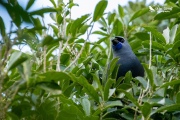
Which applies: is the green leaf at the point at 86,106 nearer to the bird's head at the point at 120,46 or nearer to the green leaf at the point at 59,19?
the green leaf at the point at 59,19

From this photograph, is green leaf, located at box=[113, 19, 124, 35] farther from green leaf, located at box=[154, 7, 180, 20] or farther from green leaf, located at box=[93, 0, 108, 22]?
green leaf, located at box=[93, 0, 108, 22]

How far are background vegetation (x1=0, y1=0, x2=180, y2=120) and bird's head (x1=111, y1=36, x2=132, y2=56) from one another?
0.05 meters

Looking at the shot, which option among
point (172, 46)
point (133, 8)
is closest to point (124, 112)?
point (172, 46)

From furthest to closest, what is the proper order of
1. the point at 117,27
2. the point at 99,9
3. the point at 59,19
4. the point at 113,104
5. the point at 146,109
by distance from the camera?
1. the point at 117,27
2. the point at 59,19
3. the point at 99,9
4. the point at 113,104
5. the point at 146,109

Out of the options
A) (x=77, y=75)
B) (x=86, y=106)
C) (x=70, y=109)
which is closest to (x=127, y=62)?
(x=77, y=75)

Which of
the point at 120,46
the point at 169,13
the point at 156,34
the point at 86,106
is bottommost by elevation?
the point at 86,106

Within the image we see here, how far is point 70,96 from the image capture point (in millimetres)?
2051

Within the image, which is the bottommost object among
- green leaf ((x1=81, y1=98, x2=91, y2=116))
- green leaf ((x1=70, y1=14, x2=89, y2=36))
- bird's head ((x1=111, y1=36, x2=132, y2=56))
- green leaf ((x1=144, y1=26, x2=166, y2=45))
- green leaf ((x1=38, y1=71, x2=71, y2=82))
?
green leaf ((x1=81, y1=98, x2=91, y2=116))

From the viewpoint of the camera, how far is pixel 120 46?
3.35 m

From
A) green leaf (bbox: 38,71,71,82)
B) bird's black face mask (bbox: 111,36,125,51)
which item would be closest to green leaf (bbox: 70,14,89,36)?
green leaf (bbox: 38,71,71,82)

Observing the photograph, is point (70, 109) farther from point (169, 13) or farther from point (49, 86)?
point (169, 13)

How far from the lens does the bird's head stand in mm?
3072

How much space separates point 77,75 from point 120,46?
116 centimetres

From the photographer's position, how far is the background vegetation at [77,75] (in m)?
1.22
